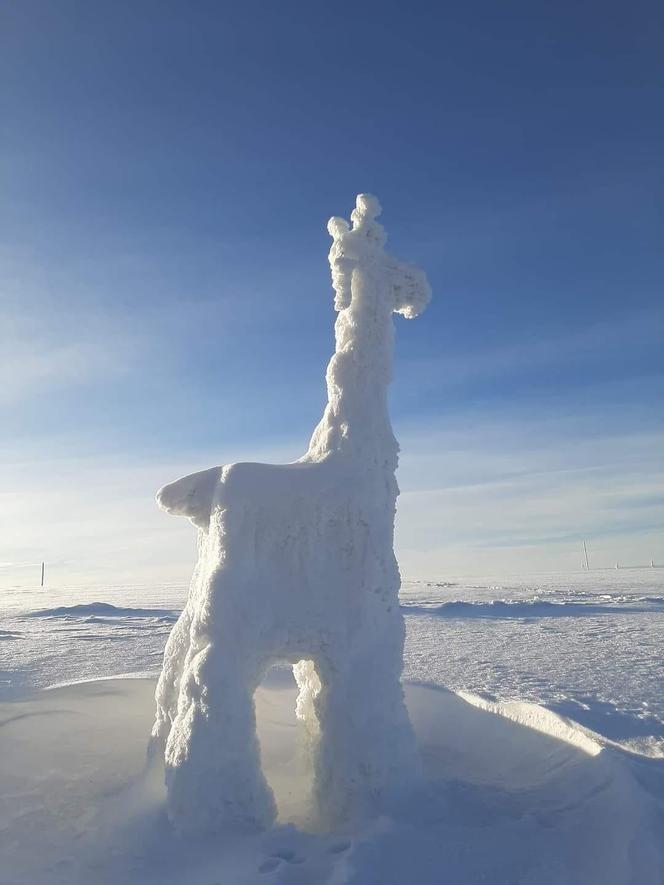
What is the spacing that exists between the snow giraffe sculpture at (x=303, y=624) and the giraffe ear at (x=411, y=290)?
1.11 metres

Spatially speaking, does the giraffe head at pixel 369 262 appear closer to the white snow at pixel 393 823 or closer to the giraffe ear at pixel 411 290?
the giraffe ear at pixel 411 290

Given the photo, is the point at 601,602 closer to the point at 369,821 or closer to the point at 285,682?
the point at 285,682

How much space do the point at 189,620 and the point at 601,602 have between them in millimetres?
33142

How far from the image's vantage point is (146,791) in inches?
336

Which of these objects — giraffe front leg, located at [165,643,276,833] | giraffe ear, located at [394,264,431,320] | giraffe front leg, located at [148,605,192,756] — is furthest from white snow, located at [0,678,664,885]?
giraffe ear, located at [394,264,431,320]

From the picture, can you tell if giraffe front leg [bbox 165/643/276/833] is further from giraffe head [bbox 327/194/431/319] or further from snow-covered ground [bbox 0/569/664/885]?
giraffe head [bbox 327/194/431/319]

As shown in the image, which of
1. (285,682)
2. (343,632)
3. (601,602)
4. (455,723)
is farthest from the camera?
(601,602)

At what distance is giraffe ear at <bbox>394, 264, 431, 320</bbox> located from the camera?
9617mm

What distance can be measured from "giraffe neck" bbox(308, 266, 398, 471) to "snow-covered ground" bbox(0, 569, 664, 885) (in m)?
4.71

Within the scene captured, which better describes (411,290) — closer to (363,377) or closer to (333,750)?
(363,377)

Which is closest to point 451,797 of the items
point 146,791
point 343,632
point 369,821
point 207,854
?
point 369,821

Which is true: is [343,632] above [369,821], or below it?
above

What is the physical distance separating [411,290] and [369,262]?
789 millimetres

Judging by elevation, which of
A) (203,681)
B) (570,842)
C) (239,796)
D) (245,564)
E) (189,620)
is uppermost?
(245,564)
